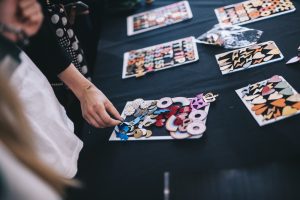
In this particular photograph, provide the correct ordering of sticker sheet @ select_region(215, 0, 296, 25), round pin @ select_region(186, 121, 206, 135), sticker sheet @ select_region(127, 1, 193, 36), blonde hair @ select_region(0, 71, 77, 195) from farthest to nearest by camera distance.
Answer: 1. sticker sheet @ select_region(127, 1, 193, 36)
2. sticker sheet @ select_region(215, 0, 296, 25)
3. round pin @ select_region(186, 121, 206, 135)
4. blonde hair @ select_region(0, 71, 77, 195)

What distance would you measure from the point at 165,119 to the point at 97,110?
0.69 feet

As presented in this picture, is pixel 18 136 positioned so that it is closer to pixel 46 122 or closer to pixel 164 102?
pixel 46 122

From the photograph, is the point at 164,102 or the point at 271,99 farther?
the point at 164,102

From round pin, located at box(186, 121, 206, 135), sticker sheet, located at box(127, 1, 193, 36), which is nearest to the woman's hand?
round pin, located at box(186, 121, 206, 135)

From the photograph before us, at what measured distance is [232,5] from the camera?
4.61 ft

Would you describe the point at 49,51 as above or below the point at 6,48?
below

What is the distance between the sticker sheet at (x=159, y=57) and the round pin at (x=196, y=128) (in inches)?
14.1

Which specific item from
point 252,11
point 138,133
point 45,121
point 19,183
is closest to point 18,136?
point 19,183

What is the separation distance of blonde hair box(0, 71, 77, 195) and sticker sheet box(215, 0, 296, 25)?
39.5 inches

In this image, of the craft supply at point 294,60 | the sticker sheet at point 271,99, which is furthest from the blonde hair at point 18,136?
the craft supply at point 294,60

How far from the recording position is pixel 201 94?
1.00 meters

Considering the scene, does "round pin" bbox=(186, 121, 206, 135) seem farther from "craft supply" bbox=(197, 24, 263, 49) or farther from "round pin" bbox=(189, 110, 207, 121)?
"craft supply" bbox=(197, 24, 263, 49)

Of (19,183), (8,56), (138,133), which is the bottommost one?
(138,133)

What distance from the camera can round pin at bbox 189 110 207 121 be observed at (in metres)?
0.91
